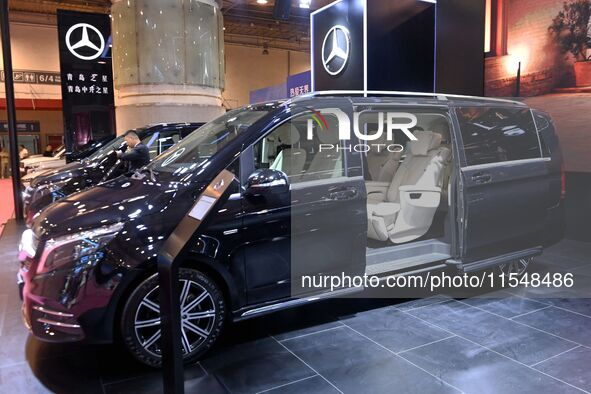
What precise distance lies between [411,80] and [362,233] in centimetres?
406

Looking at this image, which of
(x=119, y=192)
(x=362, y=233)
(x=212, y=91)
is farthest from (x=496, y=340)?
(x=212, y=91)

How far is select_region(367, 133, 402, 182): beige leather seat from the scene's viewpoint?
4.52 meters

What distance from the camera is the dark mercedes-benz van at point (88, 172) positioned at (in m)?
5.83

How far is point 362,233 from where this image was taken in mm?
3330

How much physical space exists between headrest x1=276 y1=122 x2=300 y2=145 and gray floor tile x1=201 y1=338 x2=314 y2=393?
1.45m

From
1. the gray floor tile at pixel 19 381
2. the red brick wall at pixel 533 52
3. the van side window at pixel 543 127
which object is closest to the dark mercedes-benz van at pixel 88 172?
the gray floor tile at pixel 19 381

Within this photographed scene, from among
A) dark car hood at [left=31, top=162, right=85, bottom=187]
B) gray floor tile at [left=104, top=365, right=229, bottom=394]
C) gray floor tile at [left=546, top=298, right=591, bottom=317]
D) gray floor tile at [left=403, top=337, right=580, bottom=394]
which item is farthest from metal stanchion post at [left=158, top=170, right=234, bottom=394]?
dark car hood at [left=31, top=162, right=85, bottom=187]

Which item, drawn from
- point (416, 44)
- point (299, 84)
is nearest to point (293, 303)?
→ point (416, 44)

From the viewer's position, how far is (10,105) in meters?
7.54

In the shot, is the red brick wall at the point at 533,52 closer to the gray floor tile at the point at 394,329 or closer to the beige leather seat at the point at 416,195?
the beige leather seat at the point at 416,195

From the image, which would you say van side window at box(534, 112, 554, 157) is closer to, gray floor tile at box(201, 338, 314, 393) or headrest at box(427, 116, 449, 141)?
headrest at box(427, 116, 449, 141)

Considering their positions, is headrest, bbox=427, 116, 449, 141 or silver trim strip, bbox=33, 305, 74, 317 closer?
silver trim strip, bbox=33, 305, 74, 317

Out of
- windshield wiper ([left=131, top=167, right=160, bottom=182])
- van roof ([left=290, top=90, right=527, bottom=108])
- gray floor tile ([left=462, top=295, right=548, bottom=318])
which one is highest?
van roof ([left=290, top=90, right=527, bottom=108])

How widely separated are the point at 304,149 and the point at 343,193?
510 millimetres
